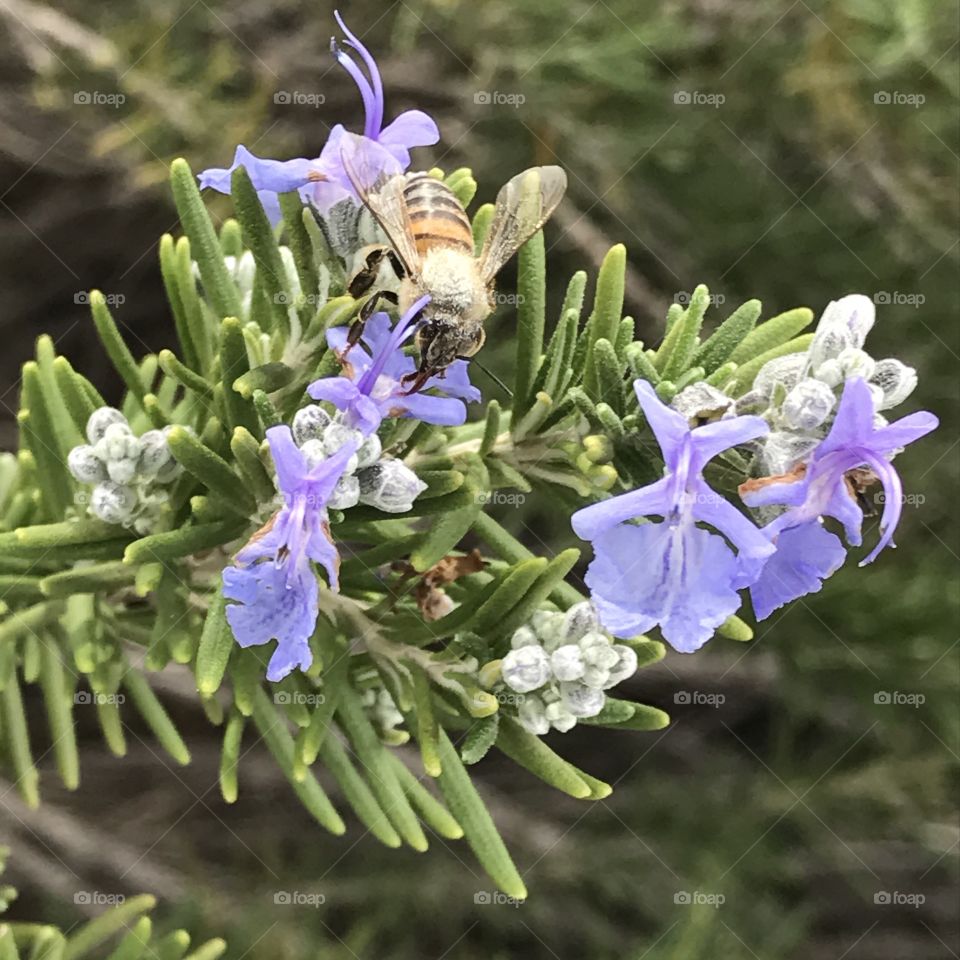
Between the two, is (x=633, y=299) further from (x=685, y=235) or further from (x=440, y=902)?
(x=440, y=902)

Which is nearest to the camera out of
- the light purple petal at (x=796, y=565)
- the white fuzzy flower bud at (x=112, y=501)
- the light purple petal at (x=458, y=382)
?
the light purple petal at (x=796, y=565)

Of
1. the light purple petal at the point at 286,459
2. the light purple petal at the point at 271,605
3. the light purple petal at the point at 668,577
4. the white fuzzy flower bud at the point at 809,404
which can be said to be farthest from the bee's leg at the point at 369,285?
the white fuzzy flower bud at the point at 809,404

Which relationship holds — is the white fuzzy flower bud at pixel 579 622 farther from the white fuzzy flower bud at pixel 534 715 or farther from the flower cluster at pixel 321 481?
the flower cluster at pixel 321 481

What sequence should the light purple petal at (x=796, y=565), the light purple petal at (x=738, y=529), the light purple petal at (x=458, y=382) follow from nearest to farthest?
1. the light purple petal at (x=738, y=529)
2. the light purple petal at (x=796, y=565)
3. the light purple petal at (x=458, y=382)

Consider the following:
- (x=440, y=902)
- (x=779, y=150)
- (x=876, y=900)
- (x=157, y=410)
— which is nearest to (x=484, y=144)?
(x=779, y=150)

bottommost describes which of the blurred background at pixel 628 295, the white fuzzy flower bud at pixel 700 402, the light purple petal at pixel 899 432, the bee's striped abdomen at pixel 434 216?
the blurred background at pixel 628 295

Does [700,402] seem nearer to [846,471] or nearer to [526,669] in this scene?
[846,471]
